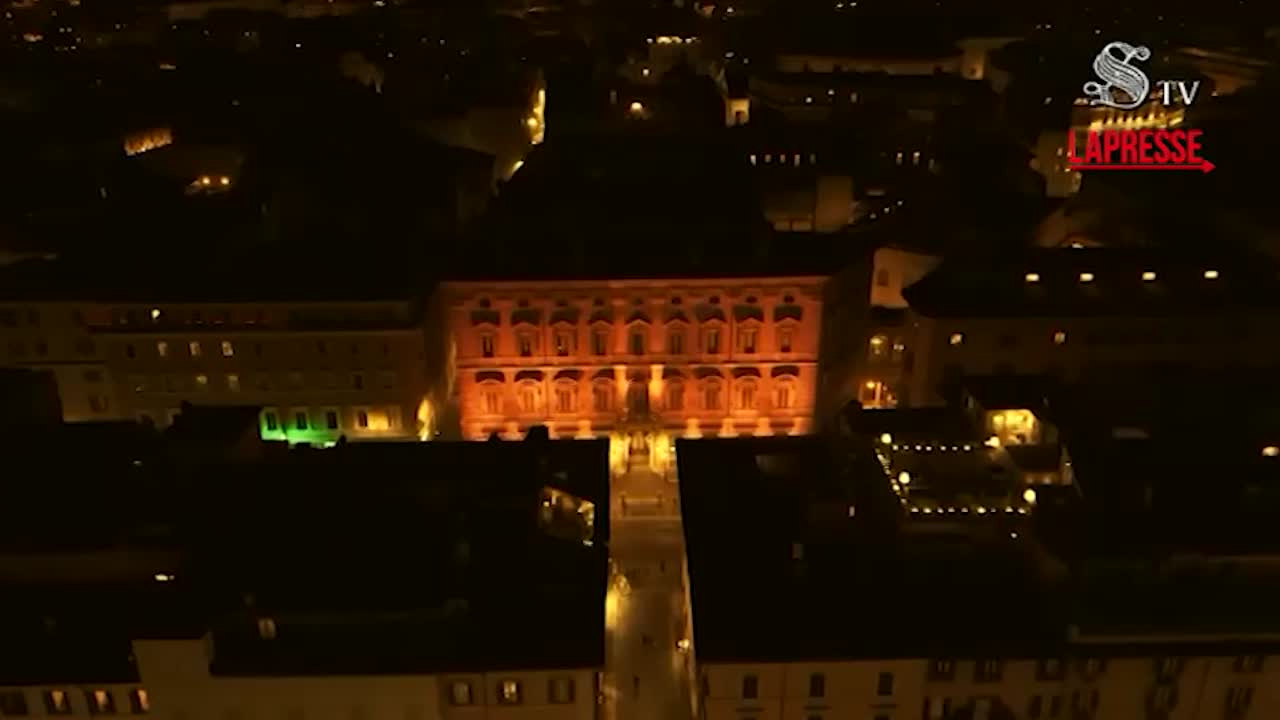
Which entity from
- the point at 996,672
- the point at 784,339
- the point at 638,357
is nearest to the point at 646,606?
the point at 638,357

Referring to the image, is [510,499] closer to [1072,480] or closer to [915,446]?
[915,446]

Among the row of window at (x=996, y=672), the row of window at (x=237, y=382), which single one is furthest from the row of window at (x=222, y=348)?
the row of window at (x=996, y=672)

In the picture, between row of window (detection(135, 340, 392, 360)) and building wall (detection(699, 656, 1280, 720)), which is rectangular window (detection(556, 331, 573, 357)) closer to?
row of window (detection(135, 340, 392, 360))

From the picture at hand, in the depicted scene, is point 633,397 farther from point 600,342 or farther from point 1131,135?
point 1131,135

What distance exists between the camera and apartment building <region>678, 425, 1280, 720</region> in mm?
48219

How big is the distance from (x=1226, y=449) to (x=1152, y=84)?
112 metres

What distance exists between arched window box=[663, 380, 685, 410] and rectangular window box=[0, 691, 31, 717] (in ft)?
170

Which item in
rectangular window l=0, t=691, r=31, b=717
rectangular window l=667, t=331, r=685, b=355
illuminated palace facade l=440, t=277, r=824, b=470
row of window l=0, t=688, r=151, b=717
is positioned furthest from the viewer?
rectangular window l=667, t=331, r=685, b=355

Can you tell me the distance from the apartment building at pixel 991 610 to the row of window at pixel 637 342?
30.0 m

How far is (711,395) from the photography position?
88312 mm

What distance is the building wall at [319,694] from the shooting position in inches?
1848

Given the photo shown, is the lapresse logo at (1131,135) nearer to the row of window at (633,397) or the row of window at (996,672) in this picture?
the row of window at (633,397)

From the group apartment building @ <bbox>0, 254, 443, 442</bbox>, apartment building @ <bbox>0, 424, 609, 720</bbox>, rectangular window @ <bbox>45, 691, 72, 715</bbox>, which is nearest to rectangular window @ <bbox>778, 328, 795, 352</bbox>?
apartment building @ <bbox>0, 254, 443, 442</bbox>

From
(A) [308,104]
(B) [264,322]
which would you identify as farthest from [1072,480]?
(A) [308,104]
